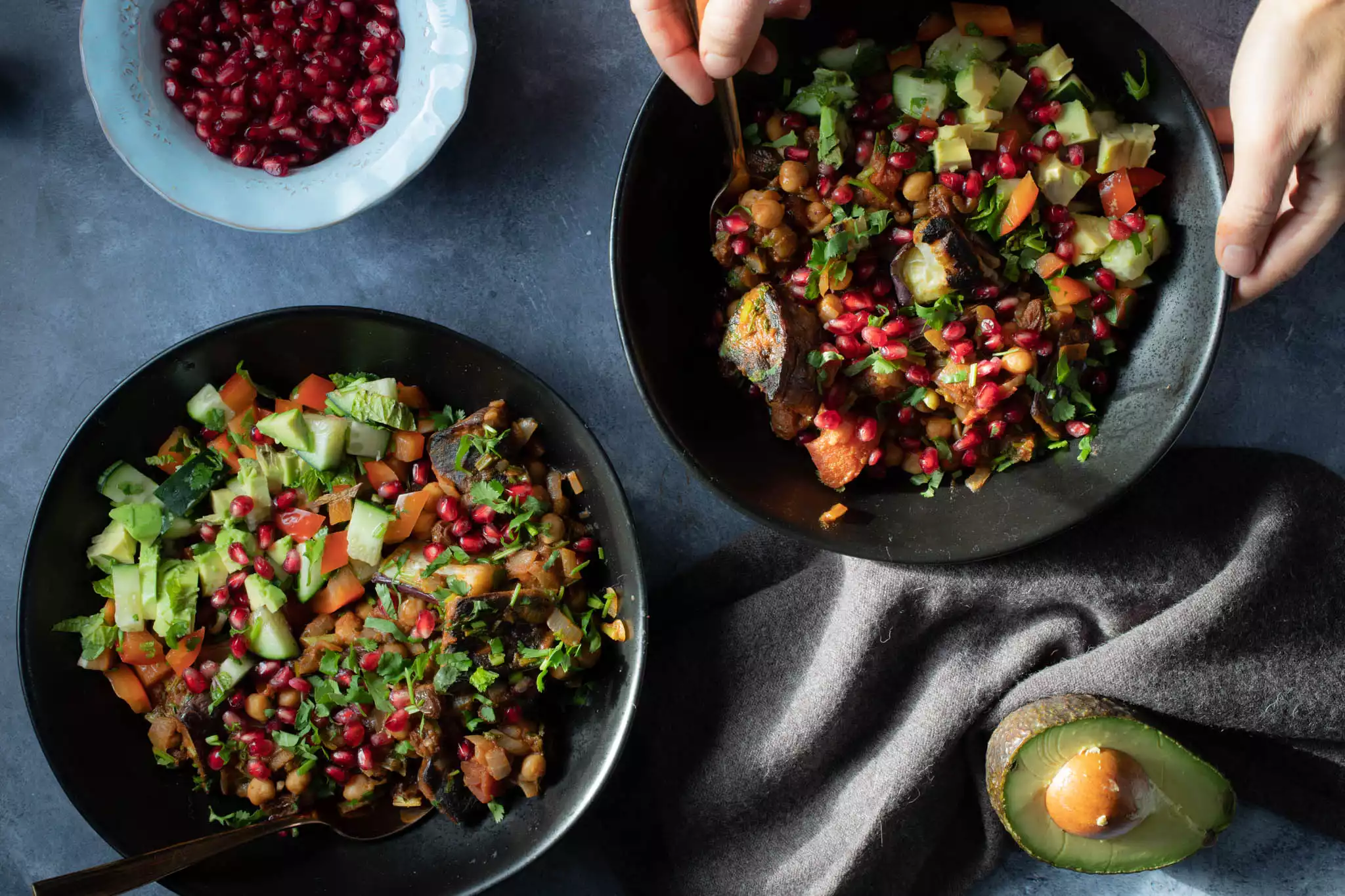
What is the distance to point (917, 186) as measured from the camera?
259cm

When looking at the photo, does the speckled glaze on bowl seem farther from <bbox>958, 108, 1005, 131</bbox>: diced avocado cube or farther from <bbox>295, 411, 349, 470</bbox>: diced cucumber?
<bbox>958, 108, 1005, 131</bbox>: diced avocado cube

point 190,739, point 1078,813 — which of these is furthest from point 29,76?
point 1078,813

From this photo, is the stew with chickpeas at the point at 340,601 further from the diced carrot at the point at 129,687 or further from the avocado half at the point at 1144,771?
the avocado half at the point at 1144,771

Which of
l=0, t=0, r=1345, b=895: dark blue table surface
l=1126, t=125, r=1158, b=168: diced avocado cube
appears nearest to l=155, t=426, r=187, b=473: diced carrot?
l=0, t=0, r=1345, b=895: dark blue table surface

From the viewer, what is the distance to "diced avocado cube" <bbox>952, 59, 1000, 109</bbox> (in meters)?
2.54

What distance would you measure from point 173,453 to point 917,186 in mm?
2169

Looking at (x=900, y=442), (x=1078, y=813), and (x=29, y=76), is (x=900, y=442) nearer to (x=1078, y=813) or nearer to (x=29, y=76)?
(x=1078, y=813)

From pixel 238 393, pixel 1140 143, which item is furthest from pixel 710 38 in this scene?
pixel 238 393

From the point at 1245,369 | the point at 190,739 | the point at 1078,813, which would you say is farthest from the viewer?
the point at 1245,369

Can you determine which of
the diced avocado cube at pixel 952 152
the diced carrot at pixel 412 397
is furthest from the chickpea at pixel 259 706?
the diced avocado cube at pixel 952 152

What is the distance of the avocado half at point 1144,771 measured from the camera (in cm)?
263

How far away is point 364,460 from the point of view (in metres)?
2.87

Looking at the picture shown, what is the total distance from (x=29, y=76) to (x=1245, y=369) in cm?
381

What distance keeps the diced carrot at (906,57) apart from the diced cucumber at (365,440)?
1722 millimetres
